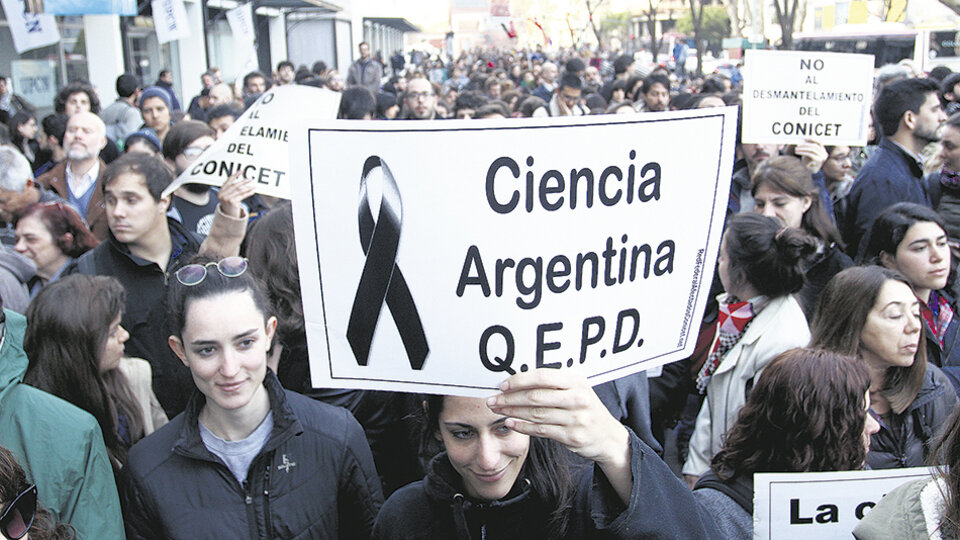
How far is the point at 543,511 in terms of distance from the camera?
6.57ft

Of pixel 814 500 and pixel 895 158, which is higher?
pixel 895 158

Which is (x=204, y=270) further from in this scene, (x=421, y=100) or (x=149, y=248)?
(x=421, y=100)

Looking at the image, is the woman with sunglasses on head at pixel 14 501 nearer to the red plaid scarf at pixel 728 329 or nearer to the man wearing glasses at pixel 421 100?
the red plaid scarf at pixel 728 329

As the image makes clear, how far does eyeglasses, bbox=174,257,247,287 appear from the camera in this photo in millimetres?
2637

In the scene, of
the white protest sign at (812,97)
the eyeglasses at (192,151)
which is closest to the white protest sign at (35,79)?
the eyeglasses at (192,151)

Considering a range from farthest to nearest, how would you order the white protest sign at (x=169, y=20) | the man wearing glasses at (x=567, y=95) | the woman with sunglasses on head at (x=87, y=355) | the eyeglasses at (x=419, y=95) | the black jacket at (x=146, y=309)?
the white protest sign at (x=169, y=20) < the eyeglasses at (x=419, y=95) < the man wearing glasses at (x=567, y=95) < the black jacket at (x=146, y=309) < the woman with sunglasses on head at (x=87, y=355)

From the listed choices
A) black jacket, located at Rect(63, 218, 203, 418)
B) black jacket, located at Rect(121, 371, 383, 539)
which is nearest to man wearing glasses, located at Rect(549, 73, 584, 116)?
black jacket, located at Rect(63, 218, 203, 418)

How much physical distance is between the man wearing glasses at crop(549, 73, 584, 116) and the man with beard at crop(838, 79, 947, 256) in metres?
4.09

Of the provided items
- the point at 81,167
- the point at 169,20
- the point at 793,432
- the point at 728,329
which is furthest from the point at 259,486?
the point at 169,20

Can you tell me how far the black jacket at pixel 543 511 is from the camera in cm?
160

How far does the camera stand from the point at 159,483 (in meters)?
2.41

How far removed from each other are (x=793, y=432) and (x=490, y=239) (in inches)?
46.4

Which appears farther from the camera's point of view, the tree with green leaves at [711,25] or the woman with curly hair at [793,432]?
the tree with green leaves at [711,25]

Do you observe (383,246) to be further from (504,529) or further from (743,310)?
(743,310)
